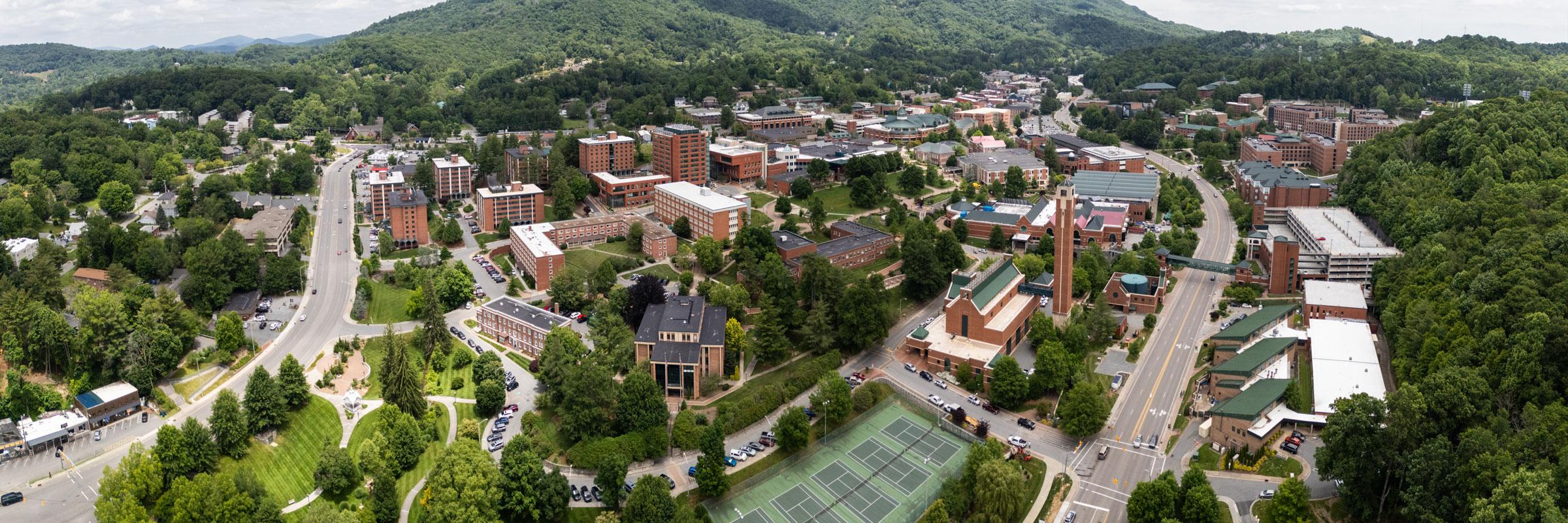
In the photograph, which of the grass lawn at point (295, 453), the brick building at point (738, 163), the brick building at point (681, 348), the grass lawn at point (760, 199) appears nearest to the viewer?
the grass lawn at point (295, 453)

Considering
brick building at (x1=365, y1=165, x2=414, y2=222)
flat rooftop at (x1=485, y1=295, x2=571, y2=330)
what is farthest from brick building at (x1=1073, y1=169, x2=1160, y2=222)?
brick building at (x1=365, y1=165, x2=414, y2=222)

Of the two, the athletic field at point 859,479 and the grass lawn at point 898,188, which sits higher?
the grass lawn at point 898,188

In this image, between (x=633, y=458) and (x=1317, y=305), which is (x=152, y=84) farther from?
(x=1317, y=305)

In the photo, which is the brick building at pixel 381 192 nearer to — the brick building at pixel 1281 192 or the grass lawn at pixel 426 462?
the grass lawn at pixel 426 462

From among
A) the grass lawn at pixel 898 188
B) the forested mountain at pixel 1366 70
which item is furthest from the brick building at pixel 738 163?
the forested mountain at pixel 1366 70

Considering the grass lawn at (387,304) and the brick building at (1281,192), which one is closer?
the grass lawn at (387,304)

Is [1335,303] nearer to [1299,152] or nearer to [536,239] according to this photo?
[536,239]

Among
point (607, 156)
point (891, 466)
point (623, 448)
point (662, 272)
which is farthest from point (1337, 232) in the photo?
point (607, 156)
